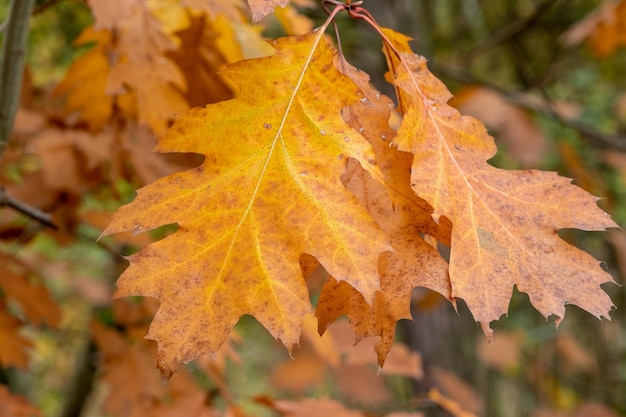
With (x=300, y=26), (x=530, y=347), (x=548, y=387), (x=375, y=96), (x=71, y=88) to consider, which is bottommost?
(x=548, y=387)

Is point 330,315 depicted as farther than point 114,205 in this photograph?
No

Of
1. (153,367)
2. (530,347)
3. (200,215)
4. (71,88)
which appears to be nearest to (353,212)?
(200,215)

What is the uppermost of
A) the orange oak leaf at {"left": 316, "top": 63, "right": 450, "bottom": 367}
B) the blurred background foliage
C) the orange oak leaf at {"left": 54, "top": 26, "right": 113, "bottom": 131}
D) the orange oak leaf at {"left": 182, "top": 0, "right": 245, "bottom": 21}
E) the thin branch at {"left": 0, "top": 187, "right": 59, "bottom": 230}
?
the orange oak leaf at {"left": 182, "top": 0, "right": 245, "bottom": 21}

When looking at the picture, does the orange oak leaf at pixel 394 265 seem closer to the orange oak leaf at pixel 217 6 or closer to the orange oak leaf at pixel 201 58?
the orange oak leaf at pixel 217 6

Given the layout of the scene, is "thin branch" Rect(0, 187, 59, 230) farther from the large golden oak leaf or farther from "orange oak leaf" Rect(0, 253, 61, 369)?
the large golden oak leaf

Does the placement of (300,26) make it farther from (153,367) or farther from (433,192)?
(153,367)

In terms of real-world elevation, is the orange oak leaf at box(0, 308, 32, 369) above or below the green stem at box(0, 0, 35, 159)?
below

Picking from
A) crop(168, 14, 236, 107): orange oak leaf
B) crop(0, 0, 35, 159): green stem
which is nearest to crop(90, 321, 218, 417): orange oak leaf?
crop(168, 14, 236, 107): orange oak leaf
